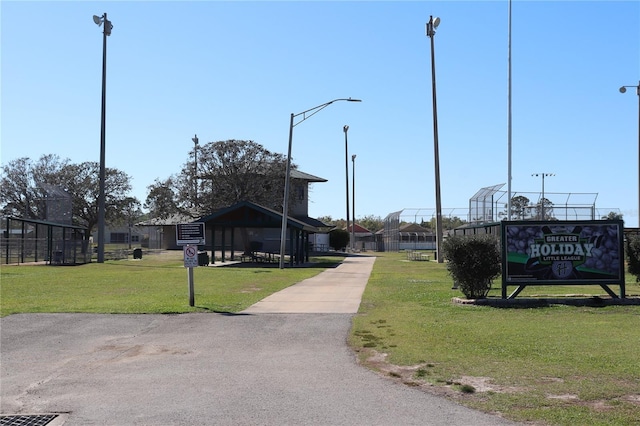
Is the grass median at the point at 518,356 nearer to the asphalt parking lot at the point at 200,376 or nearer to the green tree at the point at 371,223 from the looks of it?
the asphalt parking lot at the point at 200,376

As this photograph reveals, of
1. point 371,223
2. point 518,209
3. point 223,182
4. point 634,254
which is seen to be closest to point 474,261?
point 634,254

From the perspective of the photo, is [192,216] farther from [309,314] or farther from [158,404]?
[158,404]

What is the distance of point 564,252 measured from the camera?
1623cm

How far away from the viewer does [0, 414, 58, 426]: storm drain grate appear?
253 inches

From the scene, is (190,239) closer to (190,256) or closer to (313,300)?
(190,256)

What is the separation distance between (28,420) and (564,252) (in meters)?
13.2

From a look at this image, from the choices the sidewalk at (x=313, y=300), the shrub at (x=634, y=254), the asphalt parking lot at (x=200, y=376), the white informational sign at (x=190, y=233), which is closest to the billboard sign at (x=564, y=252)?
the shrub at (x=634, y=254)

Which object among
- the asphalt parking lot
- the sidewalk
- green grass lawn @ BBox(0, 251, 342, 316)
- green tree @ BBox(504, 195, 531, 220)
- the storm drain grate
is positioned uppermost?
green tree @ BBox(504, 195, 531, 220)

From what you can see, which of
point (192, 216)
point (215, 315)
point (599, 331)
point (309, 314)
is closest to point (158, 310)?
point (215, 315)

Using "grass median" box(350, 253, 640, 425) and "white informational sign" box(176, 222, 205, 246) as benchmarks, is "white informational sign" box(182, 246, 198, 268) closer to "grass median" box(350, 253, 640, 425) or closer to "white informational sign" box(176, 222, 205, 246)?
"white informational sign" box(176, 222, 205, 246)

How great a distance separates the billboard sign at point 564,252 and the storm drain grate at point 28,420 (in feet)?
39.1

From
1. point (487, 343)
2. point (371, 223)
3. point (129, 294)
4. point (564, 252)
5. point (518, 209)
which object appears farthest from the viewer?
point (371, 223)

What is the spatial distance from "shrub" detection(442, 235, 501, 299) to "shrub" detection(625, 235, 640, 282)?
552 centimetres

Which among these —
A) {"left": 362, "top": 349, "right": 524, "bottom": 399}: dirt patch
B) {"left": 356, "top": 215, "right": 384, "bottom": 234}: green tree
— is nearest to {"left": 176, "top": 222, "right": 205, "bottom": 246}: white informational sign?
{"left": 362, "top": 349, "right": 524, "bottom": 399}: dirt patch
